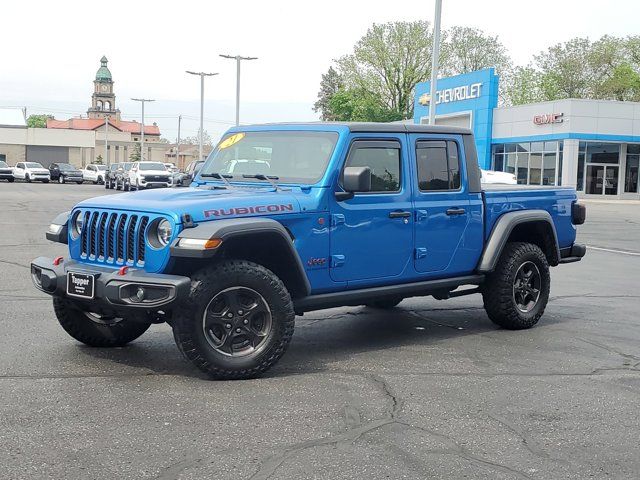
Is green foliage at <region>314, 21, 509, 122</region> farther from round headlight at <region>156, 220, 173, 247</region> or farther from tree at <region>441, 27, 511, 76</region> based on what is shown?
round headlight at <region>156, 220, 173, 247</region>

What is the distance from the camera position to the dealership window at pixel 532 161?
49.5 meters

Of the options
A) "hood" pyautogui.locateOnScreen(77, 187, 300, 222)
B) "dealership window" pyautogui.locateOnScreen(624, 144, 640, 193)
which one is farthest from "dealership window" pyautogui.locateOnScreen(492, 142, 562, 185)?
"hood" pyautogui.locateOnScreen(77, 187, 300, 222)

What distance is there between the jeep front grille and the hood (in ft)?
0.26

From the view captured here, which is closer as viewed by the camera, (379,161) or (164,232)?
(164,232)

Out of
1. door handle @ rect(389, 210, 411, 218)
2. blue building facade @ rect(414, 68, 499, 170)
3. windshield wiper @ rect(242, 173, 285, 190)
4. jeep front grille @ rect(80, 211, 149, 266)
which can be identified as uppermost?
blue building facade @ rect(414, 68, 499, 170)

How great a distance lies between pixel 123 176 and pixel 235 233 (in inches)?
1689

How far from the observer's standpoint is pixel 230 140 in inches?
297

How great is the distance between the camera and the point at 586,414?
5.35 meters

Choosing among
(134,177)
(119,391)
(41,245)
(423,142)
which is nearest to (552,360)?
(423,142)

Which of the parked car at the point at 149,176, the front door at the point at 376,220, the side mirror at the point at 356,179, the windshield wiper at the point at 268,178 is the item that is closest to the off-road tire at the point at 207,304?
the front door at the point at 376,220

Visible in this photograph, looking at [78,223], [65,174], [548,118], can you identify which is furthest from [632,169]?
[78,223]

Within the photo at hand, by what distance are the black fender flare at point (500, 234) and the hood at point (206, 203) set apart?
2.21 m

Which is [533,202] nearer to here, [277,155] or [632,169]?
[277,155]

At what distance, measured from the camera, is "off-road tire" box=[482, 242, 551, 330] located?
794 centimetres
